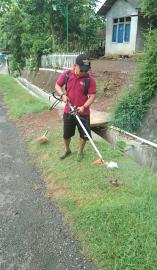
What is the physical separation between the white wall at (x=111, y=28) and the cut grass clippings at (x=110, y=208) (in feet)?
44.1

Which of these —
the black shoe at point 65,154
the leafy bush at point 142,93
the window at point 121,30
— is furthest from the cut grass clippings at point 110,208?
the window at point 121,30

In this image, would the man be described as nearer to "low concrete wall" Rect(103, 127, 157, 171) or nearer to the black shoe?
the black shoe

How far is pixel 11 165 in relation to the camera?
544cm

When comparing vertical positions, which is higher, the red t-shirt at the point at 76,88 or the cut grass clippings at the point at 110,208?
the red t-shirt at the point at 76,88

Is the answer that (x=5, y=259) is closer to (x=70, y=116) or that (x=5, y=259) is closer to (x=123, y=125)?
(x=70, y=116)

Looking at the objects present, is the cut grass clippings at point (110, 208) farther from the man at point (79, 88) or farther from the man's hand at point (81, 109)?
the man's hand at point (81, 109)

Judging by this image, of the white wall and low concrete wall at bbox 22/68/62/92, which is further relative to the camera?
the white wall

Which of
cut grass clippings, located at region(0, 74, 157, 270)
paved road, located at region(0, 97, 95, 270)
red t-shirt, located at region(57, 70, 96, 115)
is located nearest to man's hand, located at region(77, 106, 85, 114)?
red t-shirt, located at region(57, 70, 96, 115)

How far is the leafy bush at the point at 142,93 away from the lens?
6.67 metres

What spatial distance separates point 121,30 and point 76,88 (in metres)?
15.5

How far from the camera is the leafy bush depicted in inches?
263

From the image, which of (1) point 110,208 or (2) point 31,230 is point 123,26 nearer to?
(1) point 110,208

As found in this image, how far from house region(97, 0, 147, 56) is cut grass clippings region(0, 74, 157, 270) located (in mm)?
13448

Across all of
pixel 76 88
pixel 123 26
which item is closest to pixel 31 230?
pixel 76 88
